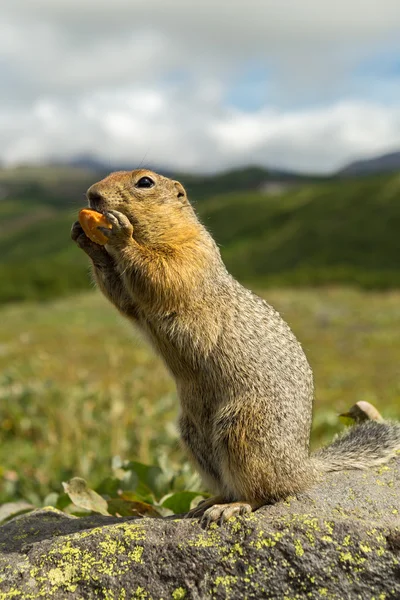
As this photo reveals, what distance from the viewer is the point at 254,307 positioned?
16.6 feet

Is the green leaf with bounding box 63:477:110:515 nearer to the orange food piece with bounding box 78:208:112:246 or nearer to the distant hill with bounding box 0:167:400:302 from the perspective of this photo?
the orange food piece with bounding box 78:208:112:246

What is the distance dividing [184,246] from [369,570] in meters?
2.79

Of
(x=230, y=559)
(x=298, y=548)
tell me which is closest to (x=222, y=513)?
(x=230, y=559)

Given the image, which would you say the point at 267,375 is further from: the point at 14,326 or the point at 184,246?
the point at 14,326

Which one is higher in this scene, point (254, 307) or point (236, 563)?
point (254, 307)

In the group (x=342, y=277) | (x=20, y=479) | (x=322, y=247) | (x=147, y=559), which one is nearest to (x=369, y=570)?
(x=147, y=559)

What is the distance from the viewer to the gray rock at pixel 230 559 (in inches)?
139

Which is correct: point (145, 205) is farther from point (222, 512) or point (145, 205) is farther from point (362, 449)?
point (362, 449)

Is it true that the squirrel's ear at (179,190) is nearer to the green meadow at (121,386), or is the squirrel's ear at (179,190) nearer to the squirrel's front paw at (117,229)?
the green meadow at (121,386)

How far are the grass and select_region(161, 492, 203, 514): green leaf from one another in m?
0.89

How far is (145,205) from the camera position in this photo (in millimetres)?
5195

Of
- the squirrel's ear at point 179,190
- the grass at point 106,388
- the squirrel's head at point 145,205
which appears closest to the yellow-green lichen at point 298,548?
the grass at point 106,388

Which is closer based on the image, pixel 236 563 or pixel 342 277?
pixel 236 563

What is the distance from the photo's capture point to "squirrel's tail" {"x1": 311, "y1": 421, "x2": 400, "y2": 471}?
187 inches
